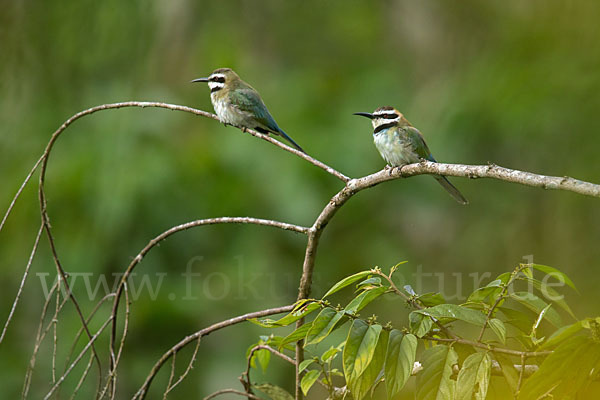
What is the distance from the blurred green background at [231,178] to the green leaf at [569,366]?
3.18 m

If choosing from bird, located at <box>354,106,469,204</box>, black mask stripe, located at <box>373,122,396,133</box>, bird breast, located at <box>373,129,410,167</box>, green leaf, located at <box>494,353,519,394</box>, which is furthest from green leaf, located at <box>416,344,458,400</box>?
black mask stripe, located at <box>373,122,396,133</box>

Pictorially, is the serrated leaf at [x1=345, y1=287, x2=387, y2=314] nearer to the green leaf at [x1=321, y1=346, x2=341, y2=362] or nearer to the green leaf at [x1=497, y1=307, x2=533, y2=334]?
the green leaf at [x1=321, y1=346, x2=341, y2=362]

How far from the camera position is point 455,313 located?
1538 millimetres

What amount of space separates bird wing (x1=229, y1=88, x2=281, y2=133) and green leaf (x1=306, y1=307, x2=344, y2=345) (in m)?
3.38

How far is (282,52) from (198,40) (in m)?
3.27

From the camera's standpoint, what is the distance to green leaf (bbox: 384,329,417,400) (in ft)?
4.99

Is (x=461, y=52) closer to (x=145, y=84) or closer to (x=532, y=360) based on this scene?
(x=145, y=84)

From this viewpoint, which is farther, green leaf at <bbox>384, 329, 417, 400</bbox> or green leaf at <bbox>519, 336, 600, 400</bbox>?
green leaf at <bbox>384, 329, 417, 400</bbox>

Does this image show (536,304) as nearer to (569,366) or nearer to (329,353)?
(569,366)

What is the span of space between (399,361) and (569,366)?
38 centimetres

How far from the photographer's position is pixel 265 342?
196 cm

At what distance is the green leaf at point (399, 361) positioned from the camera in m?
1.52

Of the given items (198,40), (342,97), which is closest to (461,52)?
(342,97)

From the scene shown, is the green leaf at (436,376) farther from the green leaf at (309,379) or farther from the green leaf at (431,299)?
the green leaf at (309,379)
